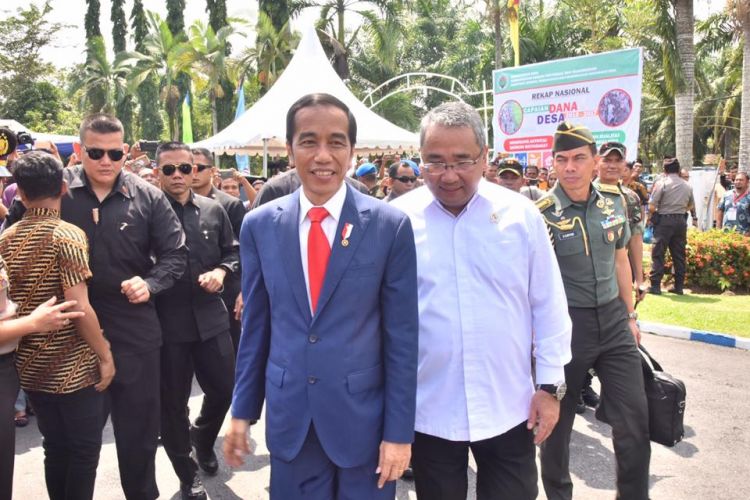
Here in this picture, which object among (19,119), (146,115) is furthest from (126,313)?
(146,115)

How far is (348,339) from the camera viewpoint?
2105mm

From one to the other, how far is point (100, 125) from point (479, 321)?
2341 mm

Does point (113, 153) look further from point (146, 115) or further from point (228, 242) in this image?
point (146, 115)

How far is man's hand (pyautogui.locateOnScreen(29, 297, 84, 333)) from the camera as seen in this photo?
2666mm

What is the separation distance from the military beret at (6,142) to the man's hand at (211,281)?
235 centimetres

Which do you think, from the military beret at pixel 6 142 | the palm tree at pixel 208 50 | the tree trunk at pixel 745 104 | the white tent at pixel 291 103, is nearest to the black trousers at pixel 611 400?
the military beret at pixel 6 142

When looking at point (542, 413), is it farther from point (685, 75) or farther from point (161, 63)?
point (161, 63)

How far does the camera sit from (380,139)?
13219 millimetres

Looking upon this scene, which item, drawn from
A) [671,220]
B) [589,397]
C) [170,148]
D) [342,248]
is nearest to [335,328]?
[342,248]

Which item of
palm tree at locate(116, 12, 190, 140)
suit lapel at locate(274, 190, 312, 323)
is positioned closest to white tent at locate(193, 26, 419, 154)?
suit lapel at locate(274, 190, 312, 323)

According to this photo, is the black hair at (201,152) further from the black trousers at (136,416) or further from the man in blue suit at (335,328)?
the man in blue suit at (335,328)

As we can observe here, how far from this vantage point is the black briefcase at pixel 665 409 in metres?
3.48

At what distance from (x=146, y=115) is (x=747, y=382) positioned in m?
43.0

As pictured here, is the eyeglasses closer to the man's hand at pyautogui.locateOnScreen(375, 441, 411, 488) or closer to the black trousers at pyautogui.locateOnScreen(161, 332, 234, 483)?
the man's hand at pyautogui.locateOnScreen(375, 441, 411, 488)
